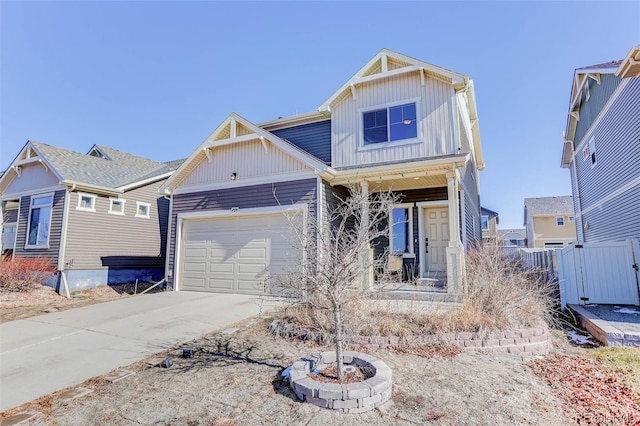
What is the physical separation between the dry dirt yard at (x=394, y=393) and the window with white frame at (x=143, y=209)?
36.7ft

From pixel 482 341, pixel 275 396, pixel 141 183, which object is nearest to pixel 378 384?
pixel 275 396

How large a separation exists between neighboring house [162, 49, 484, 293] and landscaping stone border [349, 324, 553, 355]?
324 centimetres

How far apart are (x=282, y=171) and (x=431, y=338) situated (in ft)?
21.4

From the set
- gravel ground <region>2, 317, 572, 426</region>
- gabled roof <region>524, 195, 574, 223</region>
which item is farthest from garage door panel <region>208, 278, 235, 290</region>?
gabled roof <region>524, 195, 574, 223</region>

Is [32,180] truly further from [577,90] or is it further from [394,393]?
[577,90]

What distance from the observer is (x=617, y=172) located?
10008mm

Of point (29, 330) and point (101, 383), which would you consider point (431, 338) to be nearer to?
point (101, 383)

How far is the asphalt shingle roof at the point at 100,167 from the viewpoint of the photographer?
12520 mm

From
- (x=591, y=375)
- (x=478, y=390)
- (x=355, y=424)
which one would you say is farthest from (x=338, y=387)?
(x=591, y=375)

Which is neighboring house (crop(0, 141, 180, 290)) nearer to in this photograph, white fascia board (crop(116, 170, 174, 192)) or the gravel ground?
white fascia board (crop(116, 170, 174, 192))

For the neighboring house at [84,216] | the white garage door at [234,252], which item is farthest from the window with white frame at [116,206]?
the white garage door at [234,252]

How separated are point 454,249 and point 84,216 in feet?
43.5

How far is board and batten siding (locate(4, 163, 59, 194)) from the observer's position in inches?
499

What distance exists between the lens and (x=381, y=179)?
30.9 feet
